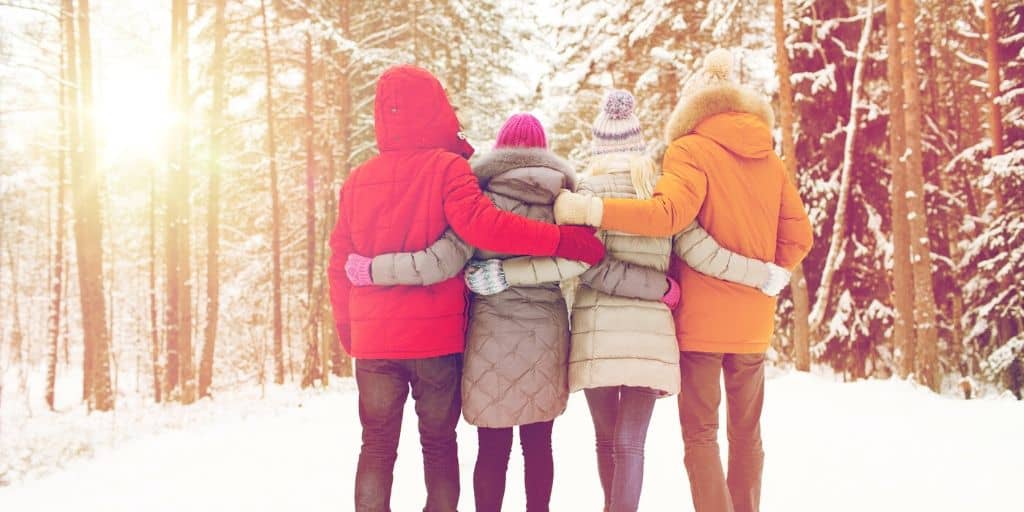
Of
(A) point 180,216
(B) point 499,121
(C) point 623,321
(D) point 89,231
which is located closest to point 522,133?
(C) point 623,321

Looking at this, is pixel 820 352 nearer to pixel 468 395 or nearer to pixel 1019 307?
pixel 1019 307

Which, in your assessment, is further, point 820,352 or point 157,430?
point 820,352

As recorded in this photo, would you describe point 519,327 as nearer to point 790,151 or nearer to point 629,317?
point 629,317

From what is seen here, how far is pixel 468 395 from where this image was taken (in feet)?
11.6

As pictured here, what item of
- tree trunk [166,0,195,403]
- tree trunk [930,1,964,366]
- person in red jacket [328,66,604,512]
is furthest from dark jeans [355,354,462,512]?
tree trunk [930,1,964,366]

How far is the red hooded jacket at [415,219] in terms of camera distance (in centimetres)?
342

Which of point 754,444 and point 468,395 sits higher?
point 468,395

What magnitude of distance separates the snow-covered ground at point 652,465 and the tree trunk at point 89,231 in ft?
13.9

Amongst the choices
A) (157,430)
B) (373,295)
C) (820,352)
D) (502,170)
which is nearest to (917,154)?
(820,352)

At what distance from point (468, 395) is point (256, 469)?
361 centimetres

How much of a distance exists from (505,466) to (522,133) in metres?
1.85

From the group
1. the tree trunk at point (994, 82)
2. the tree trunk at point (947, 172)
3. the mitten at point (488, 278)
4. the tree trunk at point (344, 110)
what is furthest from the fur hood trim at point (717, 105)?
the tree trunk at point (947, 172)

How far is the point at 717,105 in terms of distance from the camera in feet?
11.9

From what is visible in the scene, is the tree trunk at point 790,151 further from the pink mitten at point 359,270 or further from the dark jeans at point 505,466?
the pink mitten at point 359,270
